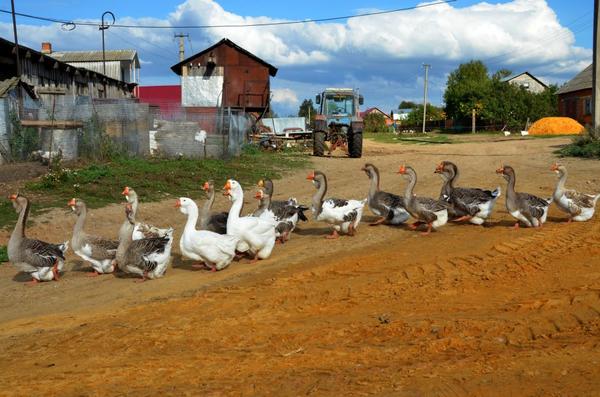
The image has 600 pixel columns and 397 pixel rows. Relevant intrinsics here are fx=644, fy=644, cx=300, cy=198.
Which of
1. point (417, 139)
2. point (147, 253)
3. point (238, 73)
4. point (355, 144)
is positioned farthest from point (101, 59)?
point (147, 253)

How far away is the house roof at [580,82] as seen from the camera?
56.5m

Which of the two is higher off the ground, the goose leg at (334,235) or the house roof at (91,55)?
the house roof at (91,55)

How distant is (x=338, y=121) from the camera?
1277 inches

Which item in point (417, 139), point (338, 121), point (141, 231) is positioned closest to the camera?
point (141, 231)

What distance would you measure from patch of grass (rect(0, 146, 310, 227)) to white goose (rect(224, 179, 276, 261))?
5473 millimetres

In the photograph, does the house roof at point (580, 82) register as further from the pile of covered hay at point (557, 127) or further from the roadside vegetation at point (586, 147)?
the roadside vegetation at point (586, 147)

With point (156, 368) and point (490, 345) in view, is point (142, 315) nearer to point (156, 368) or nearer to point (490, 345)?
point (156, 368)

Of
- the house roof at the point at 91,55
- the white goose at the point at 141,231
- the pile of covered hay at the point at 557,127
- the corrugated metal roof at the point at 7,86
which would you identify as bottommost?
the white goose at the point at 141,231

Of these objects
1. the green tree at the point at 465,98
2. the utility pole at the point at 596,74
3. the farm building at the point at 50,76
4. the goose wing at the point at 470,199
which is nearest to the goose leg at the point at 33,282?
the goose wing at the point at 470,199

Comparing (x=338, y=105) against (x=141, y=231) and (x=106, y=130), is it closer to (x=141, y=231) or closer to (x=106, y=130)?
(x=106, y=130)

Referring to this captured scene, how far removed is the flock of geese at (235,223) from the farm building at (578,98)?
46797mm

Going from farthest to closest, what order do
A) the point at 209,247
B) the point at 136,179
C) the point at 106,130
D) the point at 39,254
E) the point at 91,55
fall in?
1. the point at 91,55
2. the point at 106,130
3. the point at 136,179
4. the point at 39,254
5. the point at 209,247

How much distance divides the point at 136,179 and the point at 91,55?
3862cm

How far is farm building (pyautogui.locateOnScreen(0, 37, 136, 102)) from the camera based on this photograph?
25.6m
